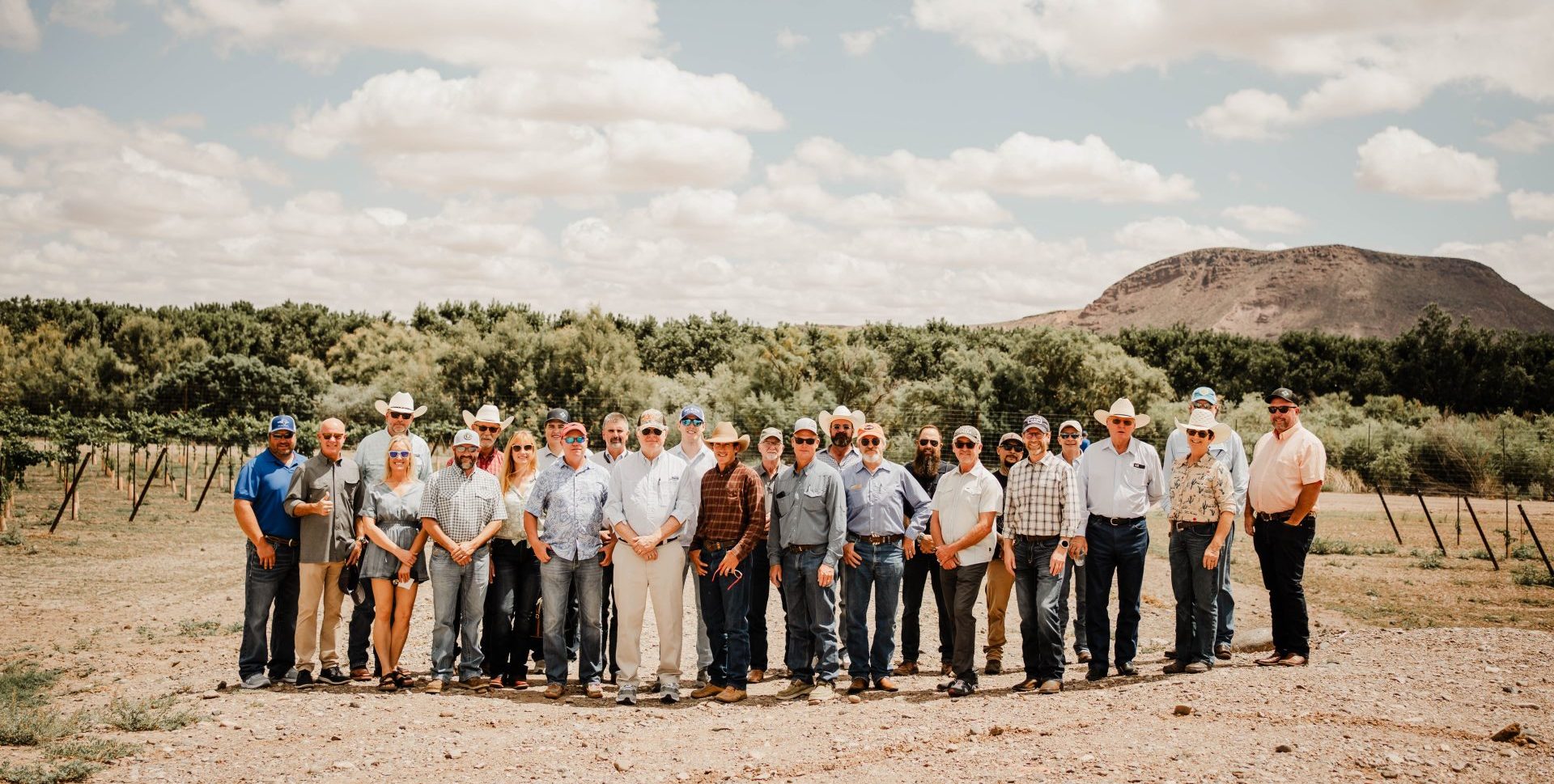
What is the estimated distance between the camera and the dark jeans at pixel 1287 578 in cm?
736

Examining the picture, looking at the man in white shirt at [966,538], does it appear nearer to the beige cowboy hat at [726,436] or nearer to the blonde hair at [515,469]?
the beige cowboy hat at [726,436]

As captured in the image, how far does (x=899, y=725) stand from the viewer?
6.48 m

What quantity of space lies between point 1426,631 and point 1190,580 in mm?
2757

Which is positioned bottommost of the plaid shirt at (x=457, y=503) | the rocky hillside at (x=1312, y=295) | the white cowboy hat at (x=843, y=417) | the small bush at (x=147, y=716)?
the small bush at (x=147, y=716)

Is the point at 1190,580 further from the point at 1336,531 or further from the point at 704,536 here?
the point at 1336,531

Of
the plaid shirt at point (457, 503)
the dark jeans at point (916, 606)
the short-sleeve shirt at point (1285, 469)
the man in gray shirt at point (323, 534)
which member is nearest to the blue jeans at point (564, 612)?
the plaid shirt at point (457, 503)

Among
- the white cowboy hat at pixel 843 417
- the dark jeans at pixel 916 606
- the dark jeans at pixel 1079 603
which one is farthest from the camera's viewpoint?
the dark jeans at pixel 1079 603

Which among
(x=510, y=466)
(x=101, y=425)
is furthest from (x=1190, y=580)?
(x=101, y=425)

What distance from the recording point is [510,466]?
305 inches

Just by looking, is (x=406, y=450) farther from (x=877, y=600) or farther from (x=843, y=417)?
(x=877, y=600)

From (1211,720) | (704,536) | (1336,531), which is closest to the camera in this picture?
(1211,720)

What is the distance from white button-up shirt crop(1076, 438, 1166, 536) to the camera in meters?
7.54

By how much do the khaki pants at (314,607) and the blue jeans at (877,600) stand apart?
12.1ft

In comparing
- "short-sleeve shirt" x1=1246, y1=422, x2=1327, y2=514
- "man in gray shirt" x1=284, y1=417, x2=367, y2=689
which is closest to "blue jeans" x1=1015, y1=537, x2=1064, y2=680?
"short-sleeve shirt" x1=1246, y1=422, x2=1327, y2=514
